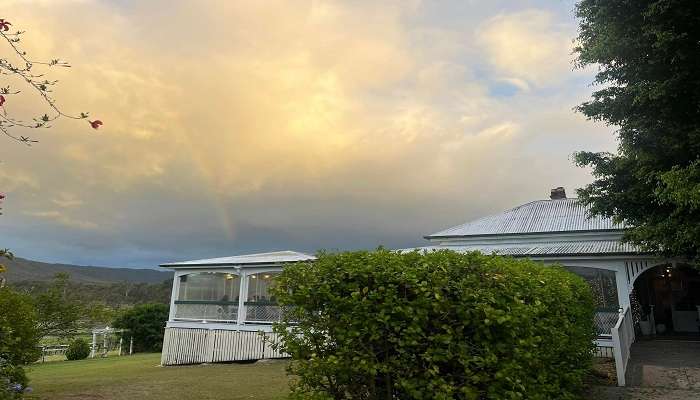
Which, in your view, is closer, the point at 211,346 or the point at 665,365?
the point at 665,365

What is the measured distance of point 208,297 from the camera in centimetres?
2138

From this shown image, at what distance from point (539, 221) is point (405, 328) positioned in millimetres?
19709

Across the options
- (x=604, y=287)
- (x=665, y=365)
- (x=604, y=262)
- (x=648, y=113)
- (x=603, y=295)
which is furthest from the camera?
(x=604, y=287)

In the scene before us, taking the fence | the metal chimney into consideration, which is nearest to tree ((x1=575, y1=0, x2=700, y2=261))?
the metal chimney

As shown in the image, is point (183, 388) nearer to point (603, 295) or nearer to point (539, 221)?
point (603, 295)

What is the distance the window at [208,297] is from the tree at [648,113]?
16541 millimetres

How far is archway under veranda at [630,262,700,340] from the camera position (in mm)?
16344

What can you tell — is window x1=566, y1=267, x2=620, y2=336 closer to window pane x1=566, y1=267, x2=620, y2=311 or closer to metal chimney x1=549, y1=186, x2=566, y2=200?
window pane x1=566, y1=267, x2=620, y2=311

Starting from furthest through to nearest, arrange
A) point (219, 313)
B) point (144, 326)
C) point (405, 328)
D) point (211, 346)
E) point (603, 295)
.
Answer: point (144, 326) < point (219, 313) < point (211, 346) < point (603, 295) < point (405, 328)

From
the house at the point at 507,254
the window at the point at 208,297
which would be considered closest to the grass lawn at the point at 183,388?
the house at the point at 507,254

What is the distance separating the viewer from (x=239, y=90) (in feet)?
61.3

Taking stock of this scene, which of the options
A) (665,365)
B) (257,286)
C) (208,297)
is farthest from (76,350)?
(665,365)

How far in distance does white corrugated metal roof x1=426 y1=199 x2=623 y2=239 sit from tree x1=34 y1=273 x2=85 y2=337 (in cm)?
1672

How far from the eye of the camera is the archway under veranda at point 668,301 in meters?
16.3
